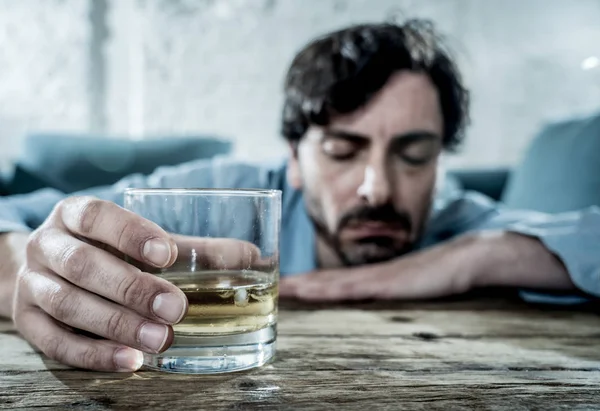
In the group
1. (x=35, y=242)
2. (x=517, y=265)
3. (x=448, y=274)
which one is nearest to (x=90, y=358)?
(x=35, y=242)

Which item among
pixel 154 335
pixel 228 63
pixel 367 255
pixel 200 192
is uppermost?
pixel 228 63

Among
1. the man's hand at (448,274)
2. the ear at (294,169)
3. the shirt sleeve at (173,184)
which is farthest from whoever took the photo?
the ear at (294,169)

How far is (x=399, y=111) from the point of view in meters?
1.25

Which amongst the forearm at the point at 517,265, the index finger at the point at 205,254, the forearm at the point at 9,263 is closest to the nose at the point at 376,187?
the forearm at the point at 517,265

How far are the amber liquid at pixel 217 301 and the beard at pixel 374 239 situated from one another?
0.76 metres

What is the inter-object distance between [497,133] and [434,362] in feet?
9.11

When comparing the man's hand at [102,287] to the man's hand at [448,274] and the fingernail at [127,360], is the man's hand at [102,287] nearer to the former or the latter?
the fingernail at [127,360]

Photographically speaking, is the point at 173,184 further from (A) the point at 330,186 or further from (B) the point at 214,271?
(B) the point at 214,271

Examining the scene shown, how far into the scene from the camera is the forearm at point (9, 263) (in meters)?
0.67

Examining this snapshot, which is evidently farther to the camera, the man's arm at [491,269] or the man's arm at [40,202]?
the man's arm at [491,269]

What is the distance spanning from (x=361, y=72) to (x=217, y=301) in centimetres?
97

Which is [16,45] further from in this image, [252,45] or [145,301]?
[145,301]

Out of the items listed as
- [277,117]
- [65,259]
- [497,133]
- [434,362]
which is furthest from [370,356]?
[497,133]

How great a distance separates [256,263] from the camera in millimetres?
460
